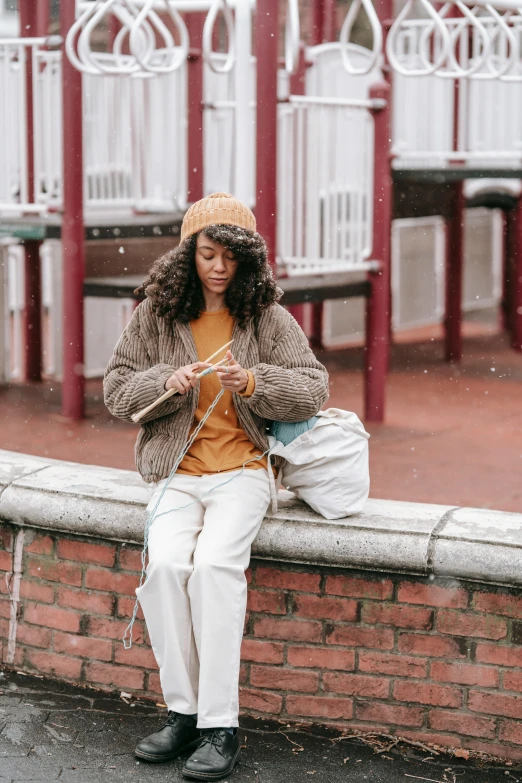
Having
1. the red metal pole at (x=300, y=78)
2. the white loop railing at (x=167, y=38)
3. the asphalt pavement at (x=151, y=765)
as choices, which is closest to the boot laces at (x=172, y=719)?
the asphalt pavement at (x=151, y=765)

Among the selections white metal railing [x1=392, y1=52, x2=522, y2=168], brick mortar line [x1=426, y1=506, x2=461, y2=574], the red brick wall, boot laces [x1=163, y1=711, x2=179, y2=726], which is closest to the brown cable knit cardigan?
the red brick wall

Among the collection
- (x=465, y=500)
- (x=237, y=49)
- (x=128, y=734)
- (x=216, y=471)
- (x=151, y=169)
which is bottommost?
(x=128, y=734)

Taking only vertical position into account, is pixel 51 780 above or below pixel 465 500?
below

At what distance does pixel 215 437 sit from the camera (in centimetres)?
391

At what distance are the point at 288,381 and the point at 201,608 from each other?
74 cm

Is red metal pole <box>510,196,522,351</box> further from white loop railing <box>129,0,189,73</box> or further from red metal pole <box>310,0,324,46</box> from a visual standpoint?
white loop railing <box>129,0,189,73</box>

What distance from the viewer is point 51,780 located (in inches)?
137

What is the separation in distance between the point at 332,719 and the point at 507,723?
21.9 inches

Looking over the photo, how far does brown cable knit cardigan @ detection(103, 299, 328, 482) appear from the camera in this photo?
3754mm

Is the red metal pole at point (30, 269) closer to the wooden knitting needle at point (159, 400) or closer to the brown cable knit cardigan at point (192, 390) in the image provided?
the brown cable knit cardigan at point (192, 390)

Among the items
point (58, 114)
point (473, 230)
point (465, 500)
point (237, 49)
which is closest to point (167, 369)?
point (465, 500)

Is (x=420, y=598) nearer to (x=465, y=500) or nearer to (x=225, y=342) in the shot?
(x=225, y=342)

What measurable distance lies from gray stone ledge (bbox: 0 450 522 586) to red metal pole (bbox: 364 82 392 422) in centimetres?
299

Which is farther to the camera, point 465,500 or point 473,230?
point 473,230
